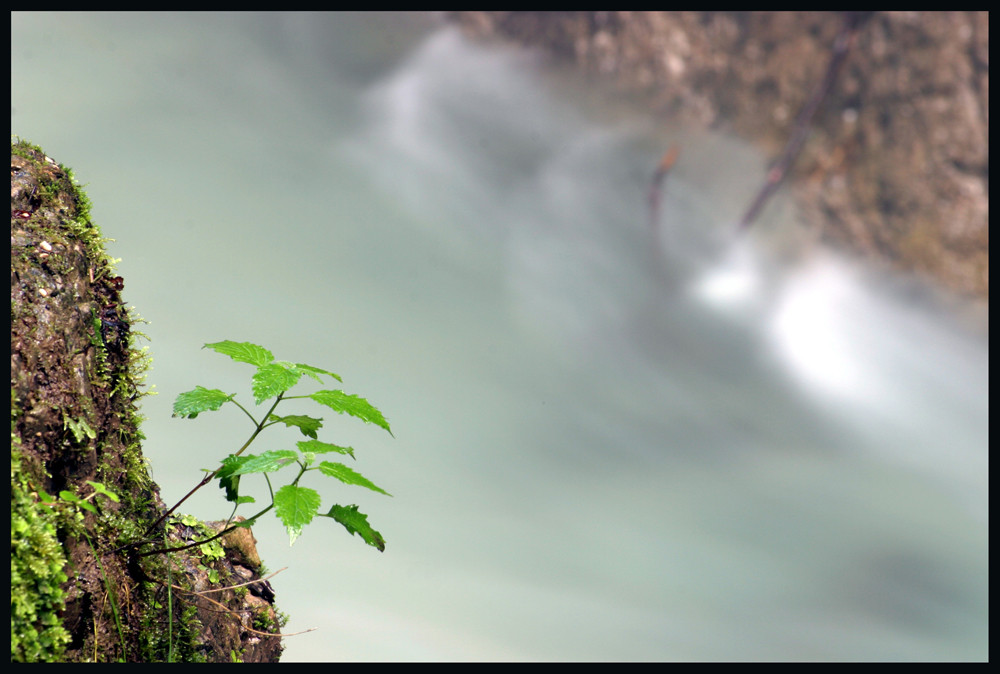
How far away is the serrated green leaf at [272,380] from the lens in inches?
36.8

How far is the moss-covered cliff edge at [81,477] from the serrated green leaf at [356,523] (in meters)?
0.15

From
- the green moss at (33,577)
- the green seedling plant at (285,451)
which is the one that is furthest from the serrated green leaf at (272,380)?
the green moss at (33,577)

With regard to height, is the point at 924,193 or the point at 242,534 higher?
the point at 924,193

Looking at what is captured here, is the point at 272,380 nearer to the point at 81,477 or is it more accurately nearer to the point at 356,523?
the point at 356,523

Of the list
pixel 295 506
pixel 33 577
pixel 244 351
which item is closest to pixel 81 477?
pixel 33 577

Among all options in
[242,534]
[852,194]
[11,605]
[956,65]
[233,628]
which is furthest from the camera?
[852,194]

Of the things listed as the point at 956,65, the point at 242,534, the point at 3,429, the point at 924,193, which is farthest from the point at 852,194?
the point at 3,429

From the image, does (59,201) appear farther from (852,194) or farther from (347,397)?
(852,194)

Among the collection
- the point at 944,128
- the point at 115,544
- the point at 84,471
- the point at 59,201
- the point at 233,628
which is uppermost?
the point at 944,128

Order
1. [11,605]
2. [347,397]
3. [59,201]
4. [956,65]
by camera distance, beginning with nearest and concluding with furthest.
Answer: [11,605], [347,397], [59,201], [956,65]

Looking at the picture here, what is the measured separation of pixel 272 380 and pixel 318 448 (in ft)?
0.42

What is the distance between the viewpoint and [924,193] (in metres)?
5.08

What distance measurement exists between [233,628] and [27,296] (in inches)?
29.2

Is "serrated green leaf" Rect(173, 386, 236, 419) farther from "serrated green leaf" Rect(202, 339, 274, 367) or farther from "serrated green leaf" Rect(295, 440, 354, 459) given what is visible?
"serrated green leaf" Rect(295, 440, 354, 459)
